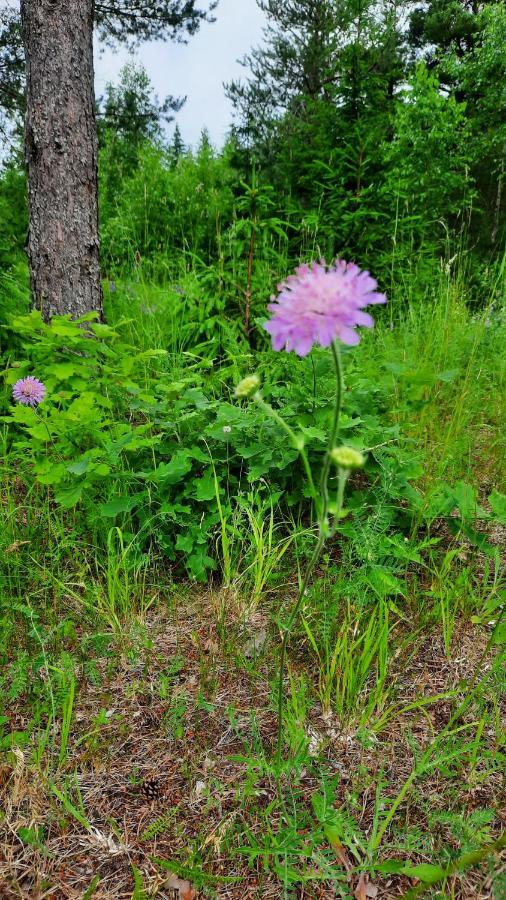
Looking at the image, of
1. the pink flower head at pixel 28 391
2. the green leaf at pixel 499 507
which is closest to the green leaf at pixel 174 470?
the pink flower head at pixel 28 391

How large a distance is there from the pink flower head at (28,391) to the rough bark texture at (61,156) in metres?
0.92

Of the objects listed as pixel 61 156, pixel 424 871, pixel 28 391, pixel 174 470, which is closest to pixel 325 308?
pixel 424 871

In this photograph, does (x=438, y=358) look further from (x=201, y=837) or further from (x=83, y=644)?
(x=201, y=837)

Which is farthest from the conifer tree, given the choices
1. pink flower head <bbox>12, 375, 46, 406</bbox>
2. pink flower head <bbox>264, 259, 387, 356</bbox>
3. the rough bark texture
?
pink flower head <bbox>264, 259, 387, 356</bbox>

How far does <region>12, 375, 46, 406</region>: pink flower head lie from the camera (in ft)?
6.87

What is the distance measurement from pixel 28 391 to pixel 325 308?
1.74 meters

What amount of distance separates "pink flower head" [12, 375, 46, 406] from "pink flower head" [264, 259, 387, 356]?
167 cm

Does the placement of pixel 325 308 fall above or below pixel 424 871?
above

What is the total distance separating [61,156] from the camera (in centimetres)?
281

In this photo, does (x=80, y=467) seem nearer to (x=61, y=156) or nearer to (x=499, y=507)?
(x=499, y=507)

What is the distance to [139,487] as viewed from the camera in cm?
201

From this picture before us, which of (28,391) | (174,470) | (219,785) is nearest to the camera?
(219,785)

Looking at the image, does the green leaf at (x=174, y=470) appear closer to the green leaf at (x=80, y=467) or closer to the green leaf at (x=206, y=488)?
the green leaf at (x=206, y=488)

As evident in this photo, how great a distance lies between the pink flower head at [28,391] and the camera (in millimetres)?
2094
